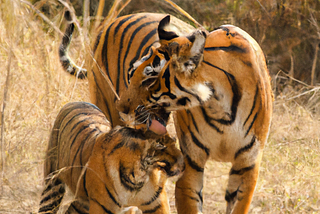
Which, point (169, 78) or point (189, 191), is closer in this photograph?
point (169, 78)

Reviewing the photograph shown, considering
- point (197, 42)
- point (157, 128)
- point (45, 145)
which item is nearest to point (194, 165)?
point (157, 128)

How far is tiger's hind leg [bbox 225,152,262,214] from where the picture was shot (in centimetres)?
258

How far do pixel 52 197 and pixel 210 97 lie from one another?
1.22 m

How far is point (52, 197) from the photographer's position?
114 inches

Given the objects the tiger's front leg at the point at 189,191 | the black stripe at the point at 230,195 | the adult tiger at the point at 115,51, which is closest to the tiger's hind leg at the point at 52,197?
the adult tiger at the point at 115,51

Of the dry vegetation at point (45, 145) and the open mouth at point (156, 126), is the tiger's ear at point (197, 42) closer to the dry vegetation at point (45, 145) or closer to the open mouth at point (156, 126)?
the open mouth at point (156, 126)

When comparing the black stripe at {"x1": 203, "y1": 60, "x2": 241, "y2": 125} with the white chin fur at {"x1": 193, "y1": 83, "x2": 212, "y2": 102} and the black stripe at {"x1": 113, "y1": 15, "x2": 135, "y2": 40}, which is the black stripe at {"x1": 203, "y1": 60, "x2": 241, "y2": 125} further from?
the black stripe at {"x1": 113, "y1": 15, "x2": 135, "y2": 40}

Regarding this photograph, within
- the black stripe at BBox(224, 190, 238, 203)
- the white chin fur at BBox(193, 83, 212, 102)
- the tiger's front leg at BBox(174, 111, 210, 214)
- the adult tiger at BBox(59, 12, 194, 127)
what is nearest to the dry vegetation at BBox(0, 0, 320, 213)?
the adult tiger at BBox(59, 12, 194, 127)

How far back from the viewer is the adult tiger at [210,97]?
2355 mm

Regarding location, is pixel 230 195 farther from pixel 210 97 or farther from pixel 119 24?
pixel 119 24

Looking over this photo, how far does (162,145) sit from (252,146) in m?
0.49

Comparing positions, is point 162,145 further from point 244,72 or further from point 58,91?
point 58,91

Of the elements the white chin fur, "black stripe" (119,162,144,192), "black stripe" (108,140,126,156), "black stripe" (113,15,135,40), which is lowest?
"black stripe" (119,162,144,192)

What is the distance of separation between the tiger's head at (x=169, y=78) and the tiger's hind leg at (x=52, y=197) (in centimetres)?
72
